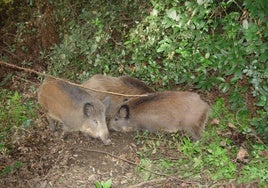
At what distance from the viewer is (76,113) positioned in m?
7.65

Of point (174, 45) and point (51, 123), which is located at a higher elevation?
point (174, 45)

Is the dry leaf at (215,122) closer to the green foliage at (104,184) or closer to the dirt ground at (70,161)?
the dirt ground at (70,161)

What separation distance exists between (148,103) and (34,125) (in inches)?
79.9

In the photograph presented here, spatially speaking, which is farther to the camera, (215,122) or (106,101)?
(106,101)

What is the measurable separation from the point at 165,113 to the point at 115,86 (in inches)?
44.1

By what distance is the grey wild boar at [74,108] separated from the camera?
7.60 meters

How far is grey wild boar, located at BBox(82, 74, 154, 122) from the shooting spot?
311 inches

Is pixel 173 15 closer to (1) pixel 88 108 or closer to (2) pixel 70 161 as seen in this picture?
(1) pixel 88 108

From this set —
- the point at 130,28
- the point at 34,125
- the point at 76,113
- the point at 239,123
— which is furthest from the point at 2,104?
the point at 239,123

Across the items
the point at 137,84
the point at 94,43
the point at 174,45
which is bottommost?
the point at 137,84

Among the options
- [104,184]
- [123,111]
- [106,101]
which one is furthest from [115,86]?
[104,184]

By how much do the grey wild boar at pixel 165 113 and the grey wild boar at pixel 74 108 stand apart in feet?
1.36

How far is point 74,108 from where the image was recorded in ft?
25.0

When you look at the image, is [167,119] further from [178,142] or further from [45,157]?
[45,157]
